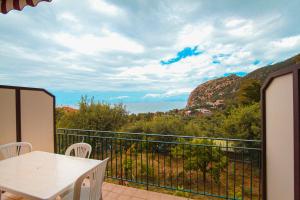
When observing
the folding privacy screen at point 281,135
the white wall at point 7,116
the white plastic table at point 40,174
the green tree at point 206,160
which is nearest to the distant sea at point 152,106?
the green tree at point 206,160

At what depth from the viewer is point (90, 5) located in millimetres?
3627

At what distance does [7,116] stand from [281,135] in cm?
387

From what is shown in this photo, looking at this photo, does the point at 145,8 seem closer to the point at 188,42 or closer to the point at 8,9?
the point at 188,42

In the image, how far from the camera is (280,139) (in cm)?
164

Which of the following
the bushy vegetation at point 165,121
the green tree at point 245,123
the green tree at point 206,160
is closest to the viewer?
the green tree at point 206,160

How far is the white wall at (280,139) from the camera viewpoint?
1.44 m

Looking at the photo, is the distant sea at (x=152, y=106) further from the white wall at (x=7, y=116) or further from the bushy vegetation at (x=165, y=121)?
the white wall at (x=7, y=116)

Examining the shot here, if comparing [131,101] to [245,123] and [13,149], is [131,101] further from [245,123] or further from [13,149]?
[13,149]

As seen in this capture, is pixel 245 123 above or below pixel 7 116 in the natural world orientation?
below

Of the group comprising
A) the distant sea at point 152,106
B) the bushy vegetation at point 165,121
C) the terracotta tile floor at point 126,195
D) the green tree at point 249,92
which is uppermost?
the green tree at point 249,92

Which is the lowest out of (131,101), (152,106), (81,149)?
(81,149)

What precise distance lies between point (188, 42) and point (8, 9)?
540 centimetres

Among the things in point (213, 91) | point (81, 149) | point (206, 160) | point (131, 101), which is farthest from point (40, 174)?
point (213, 91)

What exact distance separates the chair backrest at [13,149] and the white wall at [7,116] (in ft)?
0.82
